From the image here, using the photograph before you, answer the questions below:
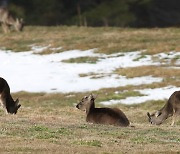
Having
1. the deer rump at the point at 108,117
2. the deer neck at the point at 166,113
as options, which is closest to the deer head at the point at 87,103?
the deer rump at the point at 108,117

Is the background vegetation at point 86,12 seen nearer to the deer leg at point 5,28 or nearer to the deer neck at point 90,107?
the deer leg at point 5,28

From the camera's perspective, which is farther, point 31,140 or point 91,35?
point 91,35

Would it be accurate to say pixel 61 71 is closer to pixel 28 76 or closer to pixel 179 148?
pixel 28 76

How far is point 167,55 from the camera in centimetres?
4359

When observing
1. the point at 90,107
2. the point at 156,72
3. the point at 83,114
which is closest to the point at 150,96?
the point at 156,72

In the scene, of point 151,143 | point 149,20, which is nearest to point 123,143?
point 151,143

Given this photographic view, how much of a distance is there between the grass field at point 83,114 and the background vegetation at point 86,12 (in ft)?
42.5

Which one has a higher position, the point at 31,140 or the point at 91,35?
the point at 31,140

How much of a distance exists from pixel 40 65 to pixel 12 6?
33534 millimetres

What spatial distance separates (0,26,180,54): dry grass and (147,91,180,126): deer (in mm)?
20637

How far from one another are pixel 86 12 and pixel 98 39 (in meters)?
22.1

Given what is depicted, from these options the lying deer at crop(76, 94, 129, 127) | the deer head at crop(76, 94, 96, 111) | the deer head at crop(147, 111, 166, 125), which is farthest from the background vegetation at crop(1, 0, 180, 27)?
the lying deer at crop(76, 94, 129, 127)

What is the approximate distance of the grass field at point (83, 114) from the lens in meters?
16.1

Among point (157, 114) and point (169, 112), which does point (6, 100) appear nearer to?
point (157, 114)
